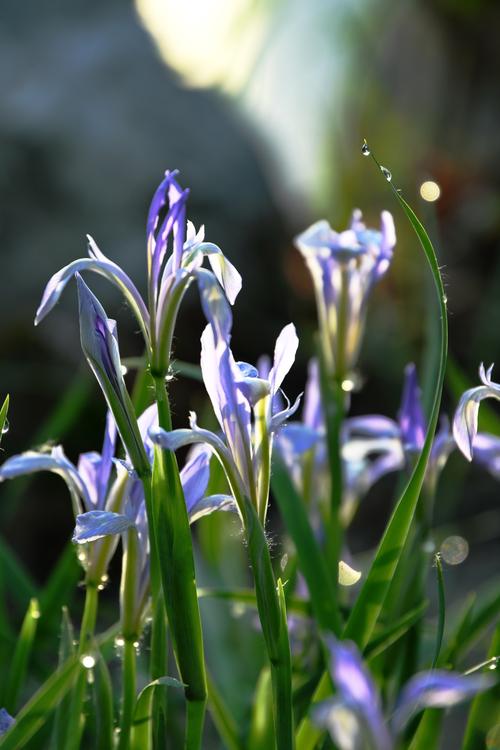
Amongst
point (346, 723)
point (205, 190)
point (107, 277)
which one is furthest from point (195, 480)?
point (205, 190)

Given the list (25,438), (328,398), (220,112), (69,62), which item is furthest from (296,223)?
(328,398)

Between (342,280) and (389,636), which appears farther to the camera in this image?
(342,280)

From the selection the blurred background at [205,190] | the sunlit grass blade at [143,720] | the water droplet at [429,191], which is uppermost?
the blurred background at [205,190]

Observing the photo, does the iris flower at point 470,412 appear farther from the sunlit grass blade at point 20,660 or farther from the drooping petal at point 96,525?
the sunlit grass blade at point 20,660

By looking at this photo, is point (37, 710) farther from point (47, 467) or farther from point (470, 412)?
point (470, 412)

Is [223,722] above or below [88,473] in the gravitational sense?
below

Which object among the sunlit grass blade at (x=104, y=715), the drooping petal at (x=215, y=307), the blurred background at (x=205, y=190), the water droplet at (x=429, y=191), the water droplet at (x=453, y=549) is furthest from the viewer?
the blurred background at (x=205, y=190)

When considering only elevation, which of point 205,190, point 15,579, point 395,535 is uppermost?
point 205,190

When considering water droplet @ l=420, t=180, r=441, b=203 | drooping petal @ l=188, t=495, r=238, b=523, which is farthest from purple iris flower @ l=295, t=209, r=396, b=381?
drooping petal @ l=188, t=495, r=238, b=523

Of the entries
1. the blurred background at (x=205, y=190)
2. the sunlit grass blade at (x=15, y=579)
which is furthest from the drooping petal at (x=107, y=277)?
the blurred background at (x=205, y=190)
